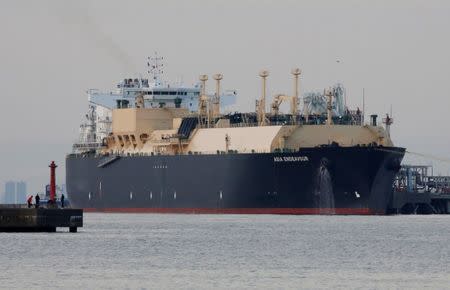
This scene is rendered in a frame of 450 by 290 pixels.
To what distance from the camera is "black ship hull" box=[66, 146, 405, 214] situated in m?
97.1

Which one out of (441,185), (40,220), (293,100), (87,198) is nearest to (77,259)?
(40,220)

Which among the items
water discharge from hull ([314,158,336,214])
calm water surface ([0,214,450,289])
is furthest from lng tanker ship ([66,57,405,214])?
calm water surface ([0,214,450,289])

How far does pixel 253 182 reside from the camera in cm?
10162

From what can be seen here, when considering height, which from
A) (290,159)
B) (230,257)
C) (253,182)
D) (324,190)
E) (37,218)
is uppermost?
(290,159)

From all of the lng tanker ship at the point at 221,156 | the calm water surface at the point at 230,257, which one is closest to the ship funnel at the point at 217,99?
the lng tanker ship at the point at 221,156

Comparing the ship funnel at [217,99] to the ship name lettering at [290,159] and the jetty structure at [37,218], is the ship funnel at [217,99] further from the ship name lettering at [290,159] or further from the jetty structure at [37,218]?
the jetty structure at [37,218]

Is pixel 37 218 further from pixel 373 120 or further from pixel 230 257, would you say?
pixel 373 120

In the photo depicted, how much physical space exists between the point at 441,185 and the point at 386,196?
53.2 meters

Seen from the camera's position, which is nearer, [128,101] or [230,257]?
[230,257]

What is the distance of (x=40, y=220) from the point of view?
234ft

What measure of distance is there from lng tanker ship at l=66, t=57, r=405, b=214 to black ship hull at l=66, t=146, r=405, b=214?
2.3 inches

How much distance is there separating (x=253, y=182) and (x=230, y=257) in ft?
137

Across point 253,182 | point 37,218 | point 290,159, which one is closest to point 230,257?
point 37,218

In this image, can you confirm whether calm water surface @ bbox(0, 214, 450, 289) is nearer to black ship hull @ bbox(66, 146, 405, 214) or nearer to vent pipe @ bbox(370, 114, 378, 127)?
A: black ship hull @ bbox(66, 146, 405, 214)
